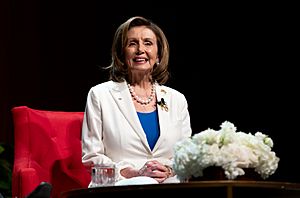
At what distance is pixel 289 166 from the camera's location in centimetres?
438

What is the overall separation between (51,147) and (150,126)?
56cm

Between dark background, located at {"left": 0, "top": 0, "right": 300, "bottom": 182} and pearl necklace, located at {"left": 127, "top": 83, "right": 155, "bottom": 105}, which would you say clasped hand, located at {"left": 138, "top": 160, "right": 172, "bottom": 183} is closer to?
pearl necklace, located at {"left": 127, "top": 83, "right": 155, "bottom": 105}

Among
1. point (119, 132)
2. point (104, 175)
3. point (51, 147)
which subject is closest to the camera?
point (104, 175)

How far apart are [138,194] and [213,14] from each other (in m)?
A: 2.79

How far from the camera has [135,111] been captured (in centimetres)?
332

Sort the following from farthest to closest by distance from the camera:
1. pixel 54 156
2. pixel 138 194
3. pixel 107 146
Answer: pixel 54 156 → pixel 107 146 → pixel 138 194

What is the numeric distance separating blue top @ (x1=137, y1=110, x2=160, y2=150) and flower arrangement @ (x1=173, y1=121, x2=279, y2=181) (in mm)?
910

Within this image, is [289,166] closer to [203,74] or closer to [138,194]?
[203,74]

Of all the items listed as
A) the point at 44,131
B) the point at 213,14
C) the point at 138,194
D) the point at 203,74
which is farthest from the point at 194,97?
the point at 138,194

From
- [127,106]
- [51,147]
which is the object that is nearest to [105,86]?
[127,106]

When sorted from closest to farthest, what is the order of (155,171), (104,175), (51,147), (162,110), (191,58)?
1. (104,175)
2. (155,171)
3. (162,110)
4. (51,147)
5. (191,58)

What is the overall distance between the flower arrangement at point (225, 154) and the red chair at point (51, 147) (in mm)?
1253

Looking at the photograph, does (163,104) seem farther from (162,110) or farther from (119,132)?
(119,132)

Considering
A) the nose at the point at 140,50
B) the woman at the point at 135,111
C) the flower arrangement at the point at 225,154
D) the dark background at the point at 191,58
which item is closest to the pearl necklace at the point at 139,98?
the woman at the point at 135,111
